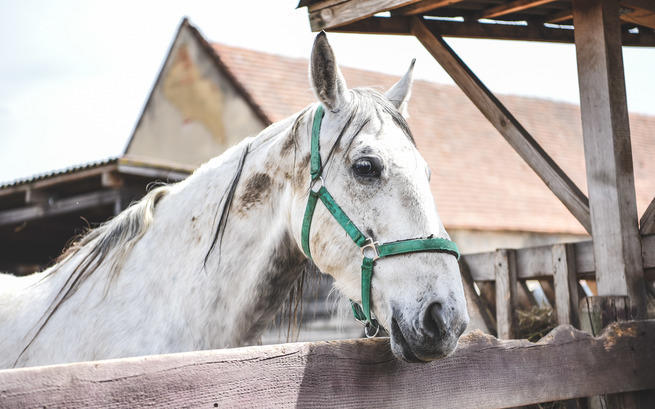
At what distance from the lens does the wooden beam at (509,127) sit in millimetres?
3008

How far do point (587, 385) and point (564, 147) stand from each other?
17034mm

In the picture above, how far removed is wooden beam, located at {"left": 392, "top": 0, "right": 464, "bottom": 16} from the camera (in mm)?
3136

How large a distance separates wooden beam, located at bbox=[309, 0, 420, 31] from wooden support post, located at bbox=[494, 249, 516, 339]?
152cm

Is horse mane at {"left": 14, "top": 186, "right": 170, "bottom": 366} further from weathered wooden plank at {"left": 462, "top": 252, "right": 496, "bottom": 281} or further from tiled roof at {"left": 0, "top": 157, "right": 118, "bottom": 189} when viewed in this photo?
tiled roof at {"left": 0, "top": 157, "right": 118, "bottom": 189}

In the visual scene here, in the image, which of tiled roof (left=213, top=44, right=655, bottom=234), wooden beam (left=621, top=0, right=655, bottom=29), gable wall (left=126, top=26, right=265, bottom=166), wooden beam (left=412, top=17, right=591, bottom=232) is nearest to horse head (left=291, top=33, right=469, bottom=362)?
wooden beam (left=412, top=17, right=591, bottom=232)

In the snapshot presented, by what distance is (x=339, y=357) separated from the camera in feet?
5.39

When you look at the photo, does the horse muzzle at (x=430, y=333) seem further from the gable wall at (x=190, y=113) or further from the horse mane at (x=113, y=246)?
the gable wall at (x=190, y=113)

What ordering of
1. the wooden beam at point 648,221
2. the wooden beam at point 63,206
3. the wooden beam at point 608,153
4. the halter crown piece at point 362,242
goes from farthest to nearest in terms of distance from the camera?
the wooden beam at point 63,206 < the wooden beam at point 648,221 < the wooden beam at point 608,153 < the halter crown piece at point 362,242

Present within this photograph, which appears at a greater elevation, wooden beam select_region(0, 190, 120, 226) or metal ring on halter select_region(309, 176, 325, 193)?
wooden beam select_region(0, 190, 120, 226)

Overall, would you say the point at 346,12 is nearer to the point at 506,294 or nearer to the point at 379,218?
the point at 379,218

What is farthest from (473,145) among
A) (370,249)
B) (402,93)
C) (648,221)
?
(370,249)

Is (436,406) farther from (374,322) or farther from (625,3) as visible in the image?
(625,3)

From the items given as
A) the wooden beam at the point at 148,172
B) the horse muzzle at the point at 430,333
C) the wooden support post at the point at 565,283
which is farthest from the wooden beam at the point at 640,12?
the wooden beam at the point at 148,172

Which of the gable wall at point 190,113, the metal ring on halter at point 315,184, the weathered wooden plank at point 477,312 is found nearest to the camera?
the metal ring on halter at point 315,184
